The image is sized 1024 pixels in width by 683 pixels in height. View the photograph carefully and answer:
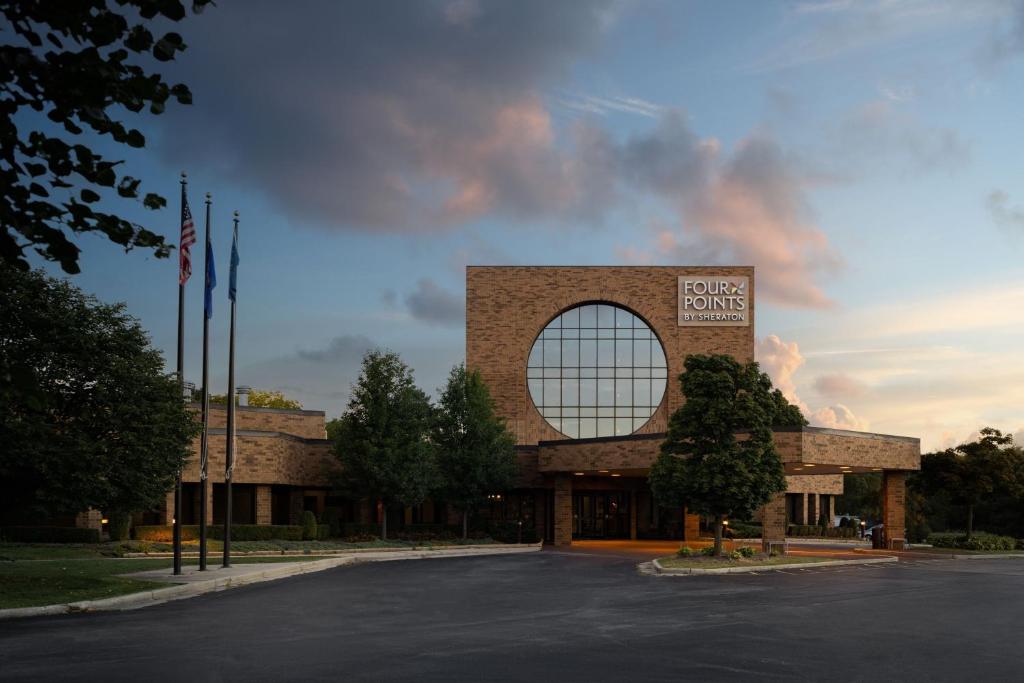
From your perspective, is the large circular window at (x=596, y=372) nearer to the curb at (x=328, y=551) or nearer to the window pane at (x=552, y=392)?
the window pane at (x=552, y=392)

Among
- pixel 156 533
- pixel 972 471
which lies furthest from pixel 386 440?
pixel 972 471

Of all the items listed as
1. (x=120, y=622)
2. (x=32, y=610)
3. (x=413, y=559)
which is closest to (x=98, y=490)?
(x=32, y=610)

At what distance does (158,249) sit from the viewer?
7379 millimetres

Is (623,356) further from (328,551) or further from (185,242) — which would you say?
(185,242)

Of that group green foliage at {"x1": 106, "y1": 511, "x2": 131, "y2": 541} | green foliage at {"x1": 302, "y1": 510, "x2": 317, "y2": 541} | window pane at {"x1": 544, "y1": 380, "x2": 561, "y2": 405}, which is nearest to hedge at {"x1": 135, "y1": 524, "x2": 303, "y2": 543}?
green foliage at {"x1": 302, "y1": 510, "x2": 317, "y2": 541}

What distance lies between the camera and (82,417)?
2956 cm

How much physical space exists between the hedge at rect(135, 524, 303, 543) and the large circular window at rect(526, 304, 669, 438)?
22.7 meters

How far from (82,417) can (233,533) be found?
15.5 m

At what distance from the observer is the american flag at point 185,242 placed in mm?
26797

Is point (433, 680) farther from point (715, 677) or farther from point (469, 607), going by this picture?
point (469, 607)

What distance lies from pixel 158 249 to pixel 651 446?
138 feet

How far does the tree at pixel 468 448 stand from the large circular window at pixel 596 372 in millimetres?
11874

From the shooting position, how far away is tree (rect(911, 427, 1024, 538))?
4894 cm

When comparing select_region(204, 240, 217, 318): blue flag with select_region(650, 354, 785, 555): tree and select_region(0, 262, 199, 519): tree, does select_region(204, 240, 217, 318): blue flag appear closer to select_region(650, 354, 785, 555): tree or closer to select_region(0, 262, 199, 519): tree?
select_region(0, 262, 199, 519): tree
